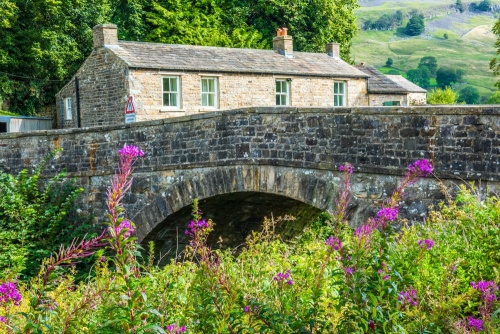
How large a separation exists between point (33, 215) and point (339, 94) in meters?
16.8

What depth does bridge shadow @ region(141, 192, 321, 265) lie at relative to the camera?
1371 cm

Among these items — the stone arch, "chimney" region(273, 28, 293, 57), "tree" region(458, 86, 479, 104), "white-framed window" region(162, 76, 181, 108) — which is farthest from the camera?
"tree" region(458, 86, 479, 104)

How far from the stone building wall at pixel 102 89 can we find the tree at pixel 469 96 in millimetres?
106277

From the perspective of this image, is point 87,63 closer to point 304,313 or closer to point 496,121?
point 496,121

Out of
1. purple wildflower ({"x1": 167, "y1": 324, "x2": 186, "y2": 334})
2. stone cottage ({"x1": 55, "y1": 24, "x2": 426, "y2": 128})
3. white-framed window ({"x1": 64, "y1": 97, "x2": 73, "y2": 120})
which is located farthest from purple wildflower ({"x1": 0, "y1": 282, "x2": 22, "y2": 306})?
white-framed window ({"x1": 64, "y1": 97, "x2": 73, "y2": 120})

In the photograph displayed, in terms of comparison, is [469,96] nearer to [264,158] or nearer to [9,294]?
[264,158]

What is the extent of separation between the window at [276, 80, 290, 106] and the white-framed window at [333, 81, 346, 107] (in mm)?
2664

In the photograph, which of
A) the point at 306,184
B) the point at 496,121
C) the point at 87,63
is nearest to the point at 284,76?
the point at 87,63

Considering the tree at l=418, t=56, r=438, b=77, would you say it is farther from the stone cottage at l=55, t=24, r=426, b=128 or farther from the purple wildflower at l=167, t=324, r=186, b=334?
the purple wildflower at l=167, t=324, r=186, b=334

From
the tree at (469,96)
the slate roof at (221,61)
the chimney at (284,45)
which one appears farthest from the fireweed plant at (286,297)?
the tree at (469,96)

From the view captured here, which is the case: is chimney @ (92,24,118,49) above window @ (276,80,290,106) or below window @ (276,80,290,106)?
above

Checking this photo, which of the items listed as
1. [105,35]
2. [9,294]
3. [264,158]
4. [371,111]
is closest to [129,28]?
[105,35]

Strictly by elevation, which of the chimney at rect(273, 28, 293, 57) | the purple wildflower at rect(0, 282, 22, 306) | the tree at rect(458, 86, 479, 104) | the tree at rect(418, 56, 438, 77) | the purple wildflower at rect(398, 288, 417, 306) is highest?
the tree at rect(418, 56, 438, 77)

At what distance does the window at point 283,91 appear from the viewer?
91.1ft
